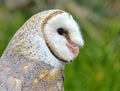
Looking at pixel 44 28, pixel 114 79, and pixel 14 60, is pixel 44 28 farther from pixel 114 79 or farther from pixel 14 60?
pixel 114 79

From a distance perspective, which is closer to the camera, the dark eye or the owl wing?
the owl wing

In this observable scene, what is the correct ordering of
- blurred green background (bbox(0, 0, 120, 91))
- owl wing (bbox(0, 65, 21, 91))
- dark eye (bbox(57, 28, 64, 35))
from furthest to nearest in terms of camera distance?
1. blurred green background (bbox(0, 0, 120, 91))
2. dark eye (bbox(57, 28, 64, 35))
3. owl wing (bbox(0, 65, 21, 91))

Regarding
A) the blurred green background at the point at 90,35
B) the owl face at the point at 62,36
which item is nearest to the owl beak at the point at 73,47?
the owl face at the point at 62,36

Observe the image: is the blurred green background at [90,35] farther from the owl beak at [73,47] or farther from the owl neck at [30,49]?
the owl neck at [30,49]

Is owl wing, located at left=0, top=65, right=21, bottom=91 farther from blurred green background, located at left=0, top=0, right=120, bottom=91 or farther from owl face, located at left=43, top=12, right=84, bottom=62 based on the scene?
blurred green background, located at left=0, top=0, right=120, bottom=91

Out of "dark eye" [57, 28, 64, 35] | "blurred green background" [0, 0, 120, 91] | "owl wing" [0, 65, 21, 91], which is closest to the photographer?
"owl wing" [0, 65, 21, 91]

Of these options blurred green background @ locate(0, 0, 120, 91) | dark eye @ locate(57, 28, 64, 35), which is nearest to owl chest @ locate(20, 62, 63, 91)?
dark eye @ locate(57, 28, 64, 35)

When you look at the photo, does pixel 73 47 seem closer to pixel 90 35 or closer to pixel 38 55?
pixel 38 55
